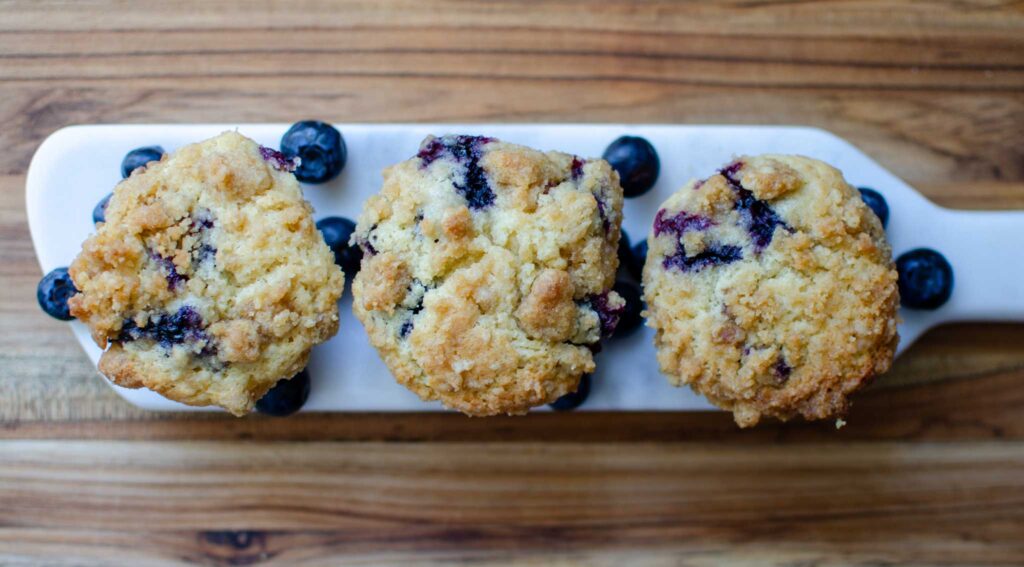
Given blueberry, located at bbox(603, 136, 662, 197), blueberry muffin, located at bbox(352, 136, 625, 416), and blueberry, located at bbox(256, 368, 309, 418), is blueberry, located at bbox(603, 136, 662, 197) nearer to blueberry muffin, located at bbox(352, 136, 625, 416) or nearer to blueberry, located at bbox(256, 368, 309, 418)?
blueberry muffin, located at bbox(352, 136, 625, 416)

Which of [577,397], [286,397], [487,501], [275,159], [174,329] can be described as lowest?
[487,501]

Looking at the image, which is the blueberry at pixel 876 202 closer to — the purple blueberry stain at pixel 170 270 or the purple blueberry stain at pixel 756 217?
the purple blueberry stain at pixel 756 217

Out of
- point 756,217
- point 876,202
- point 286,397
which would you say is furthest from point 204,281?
point 876,202

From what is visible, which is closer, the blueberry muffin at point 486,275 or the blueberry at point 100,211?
the blueberry muffin at point 486,275

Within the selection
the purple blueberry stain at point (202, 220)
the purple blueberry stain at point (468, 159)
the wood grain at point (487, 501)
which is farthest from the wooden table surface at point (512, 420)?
the purple blueberry stain at point (202, 220)

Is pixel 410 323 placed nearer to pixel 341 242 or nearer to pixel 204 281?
pixel 341 242

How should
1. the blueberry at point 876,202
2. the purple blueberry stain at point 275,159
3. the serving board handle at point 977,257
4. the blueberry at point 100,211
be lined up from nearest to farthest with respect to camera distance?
the purple blueberry stain at point 275,159 < the blueberry at point 100,211 < the blueberry at point 876,202 < the serving board handle at point 977,257
